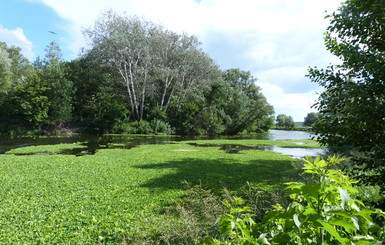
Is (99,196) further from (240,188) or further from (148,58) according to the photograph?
(148,58)

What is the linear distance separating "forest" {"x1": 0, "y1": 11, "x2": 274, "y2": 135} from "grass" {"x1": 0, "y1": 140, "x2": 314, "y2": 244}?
32.9m

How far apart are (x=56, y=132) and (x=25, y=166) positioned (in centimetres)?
3411

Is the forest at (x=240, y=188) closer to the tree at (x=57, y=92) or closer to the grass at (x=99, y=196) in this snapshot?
the grass at (x=99, y=196)

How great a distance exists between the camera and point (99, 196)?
8.27m

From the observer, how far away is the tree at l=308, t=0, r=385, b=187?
459 centimetres

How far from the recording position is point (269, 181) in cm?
1084

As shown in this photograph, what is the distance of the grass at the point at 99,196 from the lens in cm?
563

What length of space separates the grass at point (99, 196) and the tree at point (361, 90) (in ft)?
12.5

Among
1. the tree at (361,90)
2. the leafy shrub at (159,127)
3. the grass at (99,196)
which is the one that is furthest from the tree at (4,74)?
the tree at (361,90)

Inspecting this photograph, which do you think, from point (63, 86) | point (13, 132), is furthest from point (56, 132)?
point (63, 86)

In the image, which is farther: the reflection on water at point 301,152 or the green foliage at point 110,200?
the reflection on water at point 301,152

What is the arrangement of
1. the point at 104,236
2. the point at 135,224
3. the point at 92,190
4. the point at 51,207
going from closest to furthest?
1. the point at 104,236
2. the point at 135,224
3. the point at 51,207
4. the point at 92,190

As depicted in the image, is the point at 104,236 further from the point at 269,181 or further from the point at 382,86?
the point at 269,181

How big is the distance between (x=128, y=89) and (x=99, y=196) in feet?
129
